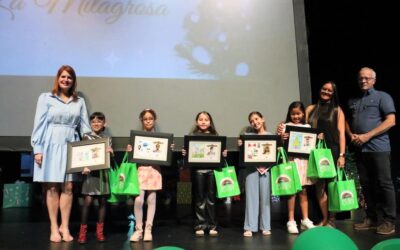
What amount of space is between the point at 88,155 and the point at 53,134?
364 mm

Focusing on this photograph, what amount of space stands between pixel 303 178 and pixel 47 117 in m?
2.44

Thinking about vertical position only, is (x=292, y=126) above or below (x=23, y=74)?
below

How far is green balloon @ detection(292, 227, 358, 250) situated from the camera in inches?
79.1

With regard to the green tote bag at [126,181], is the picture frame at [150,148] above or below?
above

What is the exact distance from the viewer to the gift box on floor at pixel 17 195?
560 centimetres

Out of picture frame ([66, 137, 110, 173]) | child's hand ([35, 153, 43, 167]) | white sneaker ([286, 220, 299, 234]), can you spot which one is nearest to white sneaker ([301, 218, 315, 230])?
white sneaker ([286, 220, 299, 234])

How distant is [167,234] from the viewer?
358 centimetres

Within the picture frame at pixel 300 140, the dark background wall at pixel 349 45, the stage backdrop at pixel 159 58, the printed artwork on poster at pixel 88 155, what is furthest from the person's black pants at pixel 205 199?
the dark background wall at pixel 349 45

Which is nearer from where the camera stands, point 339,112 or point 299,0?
point 339,112

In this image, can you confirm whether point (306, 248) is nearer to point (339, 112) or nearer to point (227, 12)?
point (339, 112)

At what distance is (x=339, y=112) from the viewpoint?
3.74 meters

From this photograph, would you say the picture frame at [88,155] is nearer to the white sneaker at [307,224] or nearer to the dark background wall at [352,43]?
the white sneaker at [307,224]

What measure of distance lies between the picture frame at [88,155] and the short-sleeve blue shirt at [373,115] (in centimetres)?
249

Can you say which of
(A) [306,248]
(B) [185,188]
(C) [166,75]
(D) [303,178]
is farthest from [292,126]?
(B) [185,188]
